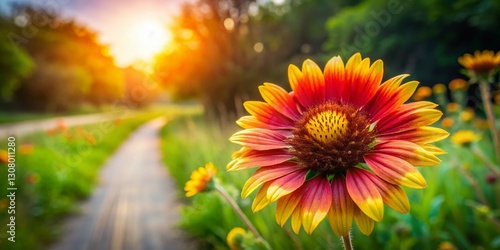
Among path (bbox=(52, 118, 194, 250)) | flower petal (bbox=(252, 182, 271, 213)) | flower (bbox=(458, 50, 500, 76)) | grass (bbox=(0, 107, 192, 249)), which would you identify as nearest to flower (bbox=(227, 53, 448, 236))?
flower petal (bbox=(252, 182, 271, 213))

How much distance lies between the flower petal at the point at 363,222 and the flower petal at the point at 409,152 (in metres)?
0.13

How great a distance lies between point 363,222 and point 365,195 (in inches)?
2.1

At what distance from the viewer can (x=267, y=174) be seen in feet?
2.21

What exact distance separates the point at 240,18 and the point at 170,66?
334cm

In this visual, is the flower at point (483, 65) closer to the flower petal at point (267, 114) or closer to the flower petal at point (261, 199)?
the flower petal at point (267, 114)

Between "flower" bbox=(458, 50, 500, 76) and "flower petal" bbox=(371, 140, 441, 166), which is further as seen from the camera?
"flower" bbox=(458, 50, 500, 76)

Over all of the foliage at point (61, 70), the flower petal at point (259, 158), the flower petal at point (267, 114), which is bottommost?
the flower petal at point (259, 158)

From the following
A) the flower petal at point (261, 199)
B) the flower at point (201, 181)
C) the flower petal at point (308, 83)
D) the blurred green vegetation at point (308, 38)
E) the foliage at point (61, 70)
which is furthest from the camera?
the foliage at point (61, 70)

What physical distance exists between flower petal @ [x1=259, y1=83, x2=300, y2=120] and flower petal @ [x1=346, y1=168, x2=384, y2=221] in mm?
243

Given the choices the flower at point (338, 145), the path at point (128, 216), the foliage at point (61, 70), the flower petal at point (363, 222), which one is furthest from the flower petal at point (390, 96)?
the foliage at point (61, 70)

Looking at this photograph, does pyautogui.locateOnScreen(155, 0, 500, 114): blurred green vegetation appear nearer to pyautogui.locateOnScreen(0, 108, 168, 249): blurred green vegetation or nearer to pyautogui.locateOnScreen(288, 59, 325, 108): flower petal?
pyautogui.locateOnScreen(0, 108, 168, 249): blurred green vegetation

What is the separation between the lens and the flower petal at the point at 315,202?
1.87 feet

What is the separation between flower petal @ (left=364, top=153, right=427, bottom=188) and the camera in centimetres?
55

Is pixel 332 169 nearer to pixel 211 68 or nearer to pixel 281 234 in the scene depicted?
pixel 281 234
